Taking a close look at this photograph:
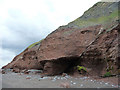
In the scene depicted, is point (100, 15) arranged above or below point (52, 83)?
above

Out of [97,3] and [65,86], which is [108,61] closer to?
[65,86]

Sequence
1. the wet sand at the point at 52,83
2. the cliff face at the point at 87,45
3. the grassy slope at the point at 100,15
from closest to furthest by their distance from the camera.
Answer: the wet sand at the point at 52,83 → the cliff face at the point at 87,45 → the grassy slope at the point at 100,15

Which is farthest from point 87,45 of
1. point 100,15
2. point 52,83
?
point 52,83

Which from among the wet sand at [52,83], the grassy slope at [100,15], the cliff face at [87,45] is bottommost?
the wet sand at [52,83]

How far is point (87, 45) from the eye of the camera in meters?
8.42

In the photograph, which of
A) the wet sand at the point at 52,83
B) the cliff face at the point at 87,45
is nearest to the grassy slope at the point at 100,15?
the cliff face at the point at 87,45

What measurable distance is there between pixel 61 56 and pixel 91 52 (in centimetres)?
221

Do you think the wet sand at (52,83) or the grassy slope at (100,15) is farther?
the grassy slope at (100,15)

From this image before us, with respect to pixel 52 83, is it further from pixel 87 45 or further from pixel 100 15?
pixel 100 15

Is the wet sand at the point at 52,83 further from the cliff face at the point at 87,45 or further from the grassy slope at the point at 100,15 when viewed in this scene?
the grassy slope at the point at 100,15

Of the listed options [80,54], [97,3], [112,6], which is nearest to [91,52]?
[80,54]

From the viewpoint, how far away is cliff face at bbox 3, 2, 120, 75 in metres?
7.25

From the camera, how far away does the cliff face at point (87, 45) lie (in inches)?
285

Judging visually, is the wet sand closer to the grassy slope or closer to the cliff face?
the cliff face
